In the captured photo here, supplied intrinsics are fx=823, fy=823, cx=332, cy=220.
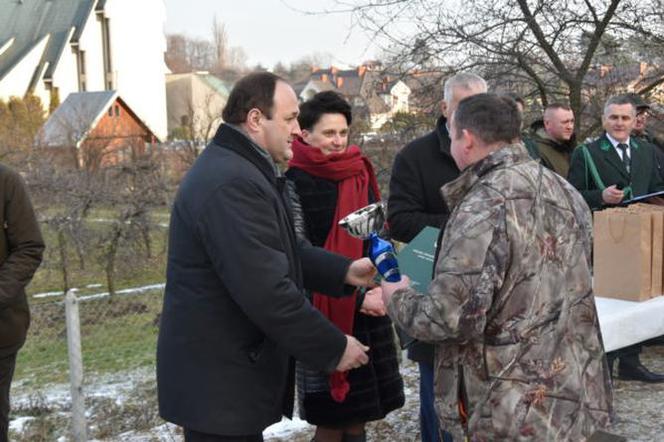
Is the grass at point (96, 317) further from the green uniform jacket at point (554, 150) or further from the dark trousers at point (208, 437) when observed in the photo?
the dark trousers at point (208, 437)

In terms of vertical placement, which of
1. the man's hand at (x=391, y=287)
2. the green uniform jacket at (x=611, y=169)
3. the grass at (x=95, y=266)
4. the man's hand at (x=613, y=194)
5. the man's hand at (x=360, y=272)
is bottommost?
the grass at (x=95, y=266)

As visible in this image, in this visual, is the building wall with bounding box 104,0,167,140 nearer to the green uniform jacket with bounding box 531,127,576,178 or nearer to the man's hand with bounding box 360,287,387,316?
the green uniform jacket with bounding box 531,127,576,178

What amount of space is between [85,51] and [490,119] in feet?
170

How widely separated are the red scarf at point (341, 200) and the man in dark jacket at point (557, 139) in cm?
262

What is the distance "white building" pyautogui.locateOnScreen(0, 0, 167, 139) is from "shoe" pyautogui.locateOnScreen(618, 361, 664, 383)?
4292 centimetres

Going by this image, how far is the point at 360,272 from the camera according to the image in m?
3.32

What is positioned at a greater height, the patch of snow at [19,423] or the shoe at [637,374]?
the shoe at [637,374]

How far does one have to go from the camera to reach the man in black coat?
2.56m

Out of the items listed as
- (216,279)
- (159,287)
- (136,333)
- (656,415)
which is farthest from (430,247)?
(159,287)

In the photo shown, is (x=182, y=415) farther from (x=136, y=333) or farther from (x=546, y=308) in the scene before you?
(x=136, y=333)

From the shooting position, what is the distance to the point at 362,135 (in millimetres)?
11359

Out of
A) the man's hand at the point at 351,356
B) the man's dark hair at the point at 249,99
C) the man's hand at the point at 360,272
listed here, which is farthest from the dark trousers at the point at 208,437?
the man's dark hair at the point at 249,99

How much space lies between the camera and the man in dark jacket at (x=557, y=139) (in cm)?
606

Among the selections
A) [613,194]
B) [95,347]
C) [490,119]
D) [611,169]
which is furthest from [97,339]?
[490,119]
